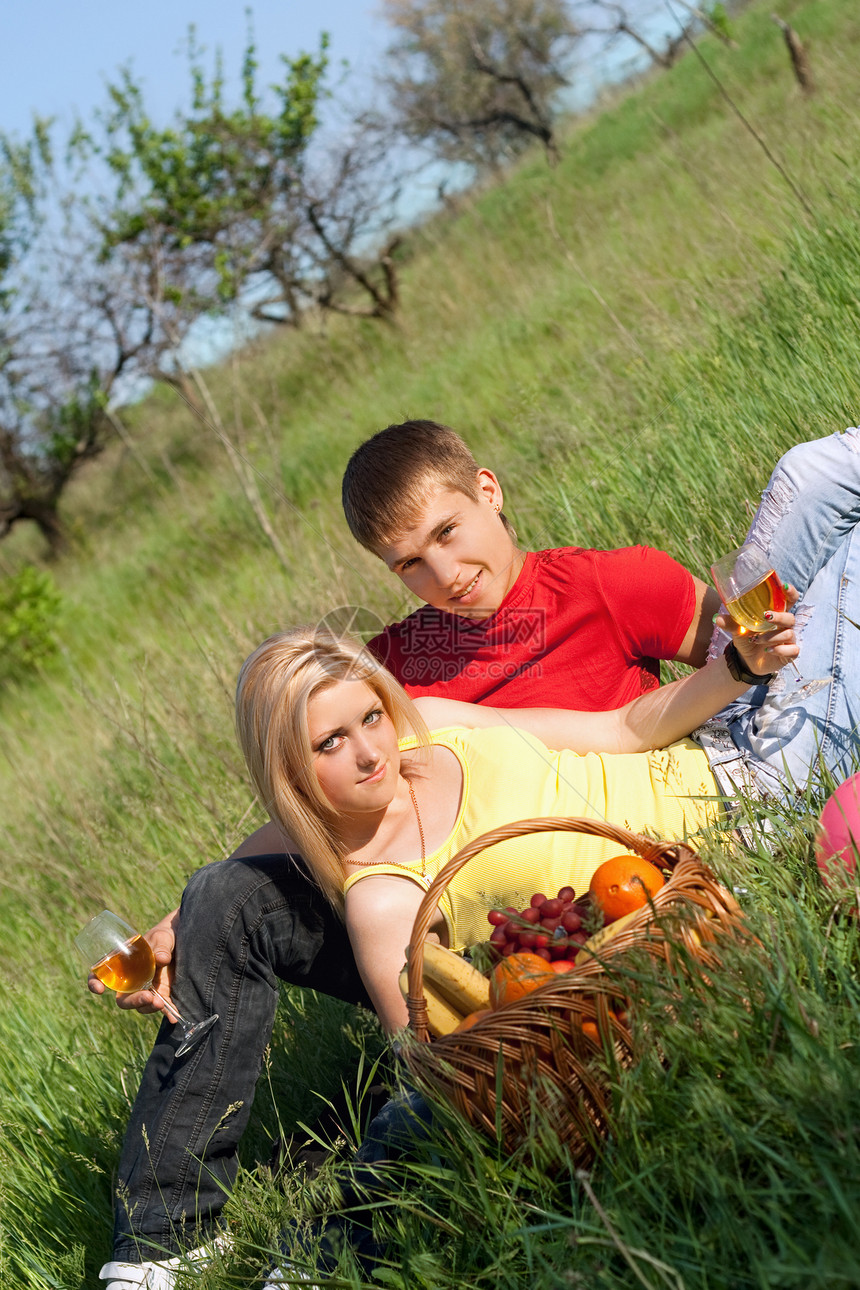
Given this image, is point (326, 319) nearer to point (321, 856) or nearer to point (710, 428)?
point (710, 428)

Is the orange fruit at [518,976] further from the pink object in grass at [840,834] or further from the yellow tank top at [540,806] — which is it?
the pink object in grass at [840,834]

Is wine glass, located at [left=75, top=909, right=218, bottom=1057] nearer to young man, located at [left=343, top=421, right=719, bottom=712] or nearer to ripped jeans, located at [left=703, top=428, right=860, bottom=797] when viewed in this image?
young man, located at [left=343, top=421, right=719, bottom=712]

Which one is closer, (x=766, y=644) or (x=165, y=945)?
(x=766, y=644)

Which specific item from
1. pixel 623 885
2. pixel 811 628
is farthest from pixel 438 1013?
pixel 811 628

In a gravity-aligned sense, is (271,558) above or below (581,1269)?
above

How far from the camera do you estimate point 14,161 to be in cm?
1297

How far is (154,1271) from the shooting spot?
198cm

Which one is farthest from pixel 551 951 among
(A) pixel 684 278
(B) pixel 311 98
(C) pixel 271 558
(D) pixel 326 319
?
(B) pixel 311 98

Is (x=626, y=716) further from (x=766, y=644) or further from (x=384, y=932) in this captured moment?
(x=384, y=932)

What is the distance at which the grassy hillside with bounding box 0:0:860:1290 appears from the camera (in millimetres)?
1353

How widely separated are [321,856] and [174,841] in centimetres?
183

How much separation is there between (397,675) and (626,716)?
22.6 inches

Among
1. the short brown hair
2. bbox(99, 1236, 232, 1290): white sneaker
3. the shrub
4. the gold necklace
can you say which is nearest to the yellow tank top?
the gold necklace

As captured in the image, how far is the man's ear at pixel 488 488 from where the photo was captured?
2.44 meters
